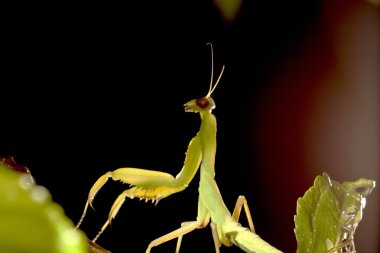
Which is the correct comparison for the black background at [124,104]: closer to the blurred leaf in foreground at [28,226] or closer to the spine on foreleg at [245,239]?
the spine on foreleg at [245,239]

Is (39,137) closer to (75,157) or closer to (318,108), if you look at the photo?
(75,157)

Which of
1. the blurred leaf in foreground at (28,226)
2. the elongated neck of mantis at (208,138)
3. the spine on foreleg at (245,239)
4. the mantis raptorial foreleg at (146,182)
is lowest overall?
the spine on foreleg at (245,239)

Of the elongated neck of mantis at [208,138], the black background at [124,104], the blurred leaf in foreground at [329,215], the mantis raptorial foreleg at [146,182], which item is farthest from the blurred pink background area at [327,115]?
the blurred leaf in foreground at [329,215]

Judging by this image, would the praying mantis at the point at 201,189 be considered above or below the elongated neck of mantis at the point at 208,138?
below

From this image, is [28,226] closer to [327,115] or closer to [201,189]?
[201,189]

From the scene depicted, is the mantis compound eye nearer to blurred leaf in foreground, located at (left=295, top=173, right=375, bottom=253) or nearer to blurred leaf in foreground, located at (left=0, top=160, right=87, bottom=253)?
blurred leaf in foreground, located at (left=295, top=173, right=375, bottom=253)

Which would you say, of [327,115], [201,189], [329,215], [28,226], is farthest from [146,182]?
[327,115]

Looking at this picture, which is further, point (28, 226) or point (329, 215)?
point (329, 215)
